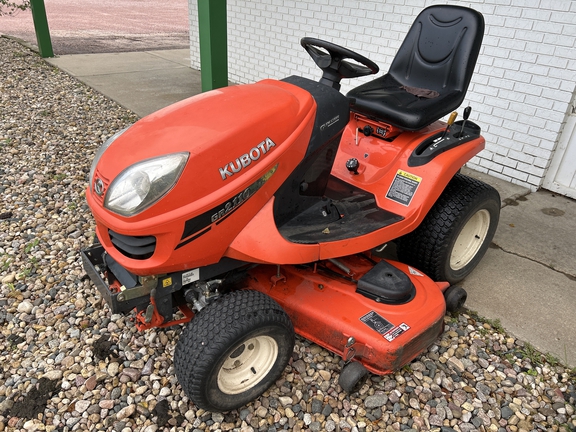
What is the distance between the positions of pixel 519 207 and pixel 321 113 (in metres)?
2.28

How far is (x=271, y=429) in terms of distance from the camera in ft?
6.42

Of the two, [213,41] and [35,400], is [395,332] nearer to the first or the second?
[35,400]

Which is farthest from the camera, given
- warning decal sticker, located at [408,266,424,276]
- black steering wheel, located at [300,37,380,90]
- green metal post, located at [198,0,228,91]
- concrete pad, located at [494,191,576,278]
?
green metal post, located at [198,0,228,91]

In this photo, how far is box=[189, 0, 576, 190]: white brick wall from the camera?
140 inches

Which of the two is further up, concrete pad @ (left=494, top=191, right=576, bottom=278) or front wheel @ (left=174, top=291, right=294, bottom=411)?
front wheel @ (left=174, top=291, right=294, bottom=411)

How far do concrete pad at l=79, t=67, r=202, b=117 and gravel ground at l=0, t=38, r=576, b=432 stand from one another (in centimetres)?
313

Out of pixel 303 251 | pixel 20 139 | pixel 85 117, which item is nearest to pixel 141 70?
pixel 85 117

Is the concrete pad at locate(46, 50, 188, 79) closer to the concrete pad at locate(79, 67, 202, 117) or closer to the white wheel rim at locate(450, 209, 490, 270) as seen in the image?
the concrete pad at locate(79, 67, 202, 117)

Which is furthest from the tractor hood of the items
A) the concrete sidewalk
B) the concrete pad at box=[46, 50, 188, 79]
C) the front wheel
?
the concrete pad at box=[46, 50, 188, 79]

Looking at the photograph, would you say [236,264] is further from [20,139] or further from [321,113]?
[20,139]

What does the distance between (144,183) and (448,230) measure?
1.55m

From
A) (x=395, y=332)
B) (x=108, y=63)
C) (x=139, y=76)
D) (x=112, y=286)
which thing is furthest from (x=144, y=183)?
(x=108, y=63)

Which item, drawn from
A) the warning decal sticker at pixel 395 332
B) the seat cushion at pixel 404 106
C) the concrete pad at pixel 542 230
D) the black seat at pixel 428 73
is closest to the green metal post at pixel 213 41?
the black seat at pixel 428 73

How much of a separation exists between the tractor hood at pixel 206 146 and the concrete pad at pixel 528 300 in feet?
4.62
